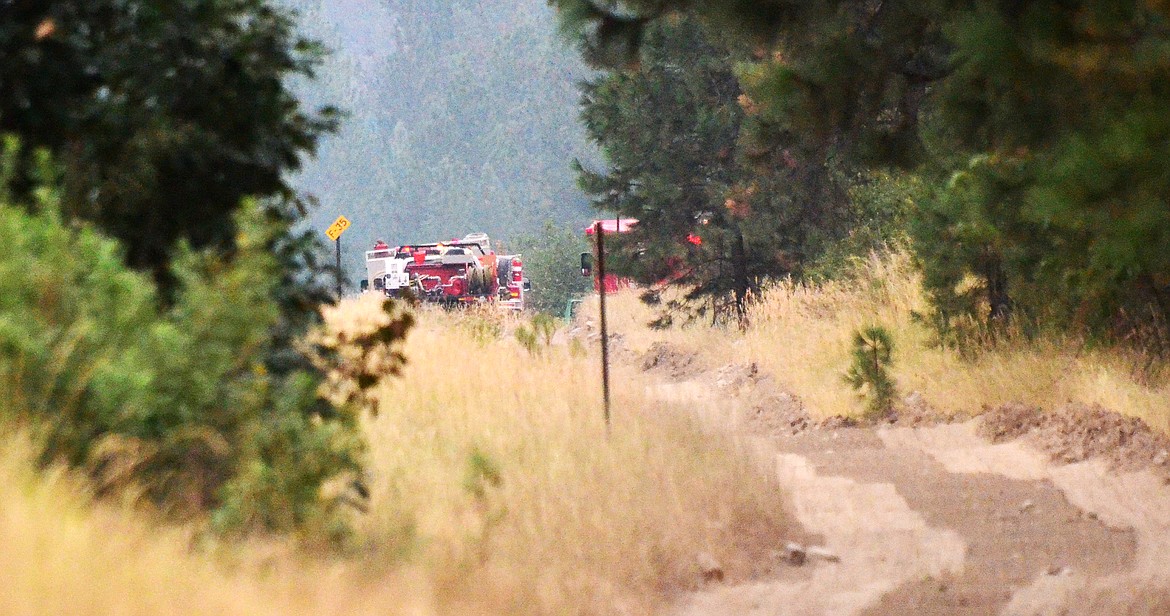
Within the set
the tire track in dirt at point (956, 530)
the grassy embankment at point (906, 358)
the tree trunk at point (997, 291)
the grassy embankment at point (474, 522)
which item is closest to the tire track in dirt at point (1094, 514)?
the tire track in dirt at point (956, 530)

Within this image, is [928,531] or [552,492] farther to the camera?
[928,531]

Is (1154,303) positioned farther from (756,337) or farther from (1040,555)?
(756,337)

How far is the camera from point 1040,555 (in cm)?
771

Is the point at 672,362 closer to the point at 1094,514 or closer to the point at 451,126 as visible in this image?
the point at 1094,514

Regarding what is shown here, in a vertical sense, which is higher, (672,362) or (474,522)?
(672,362)

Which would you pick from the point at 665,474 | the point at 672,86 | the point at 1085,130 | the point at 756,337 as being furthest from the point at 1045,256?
the point at 672,86

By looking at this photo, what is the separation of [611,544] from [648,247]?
51.7ft

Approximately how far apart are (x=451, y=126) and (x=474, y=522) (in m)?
125

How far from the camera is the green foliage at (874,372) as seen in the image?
1357 centimetres

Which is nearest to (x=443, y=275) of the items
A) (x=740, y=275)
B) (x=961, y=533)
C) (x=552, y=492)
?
(x=740, y=275)

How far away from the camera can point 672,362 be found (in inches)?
872

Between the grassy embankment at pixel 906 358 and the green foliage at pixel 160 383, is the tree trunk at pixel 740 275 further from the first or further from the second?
the green foliage at pixel 160 383

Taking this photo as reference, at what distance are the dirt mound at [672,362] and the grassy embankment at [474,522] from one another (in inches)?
351

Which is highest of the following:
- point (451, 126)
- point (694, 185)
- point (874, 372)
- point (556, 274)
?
point (451, 126)
